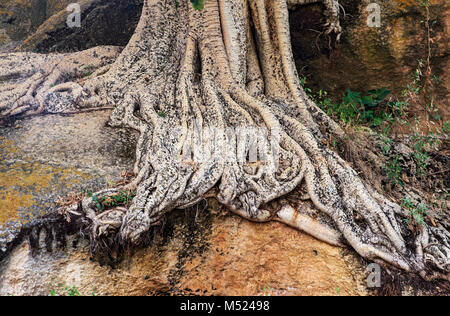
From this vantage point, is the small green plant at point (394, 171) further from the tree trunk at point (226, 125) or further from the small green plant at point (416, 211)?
the tree trunk at point (226, 125)

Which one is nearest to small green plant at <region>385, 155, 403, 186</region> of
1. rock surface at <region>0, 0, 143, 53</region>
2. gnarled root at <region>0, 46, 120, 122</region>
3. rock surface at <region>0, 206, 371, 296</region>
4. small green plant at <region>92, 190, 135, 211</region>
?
rock surface at <region>0, 206, 371, 296</region>

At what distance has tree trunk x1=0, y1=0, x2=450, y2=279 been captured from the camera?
9.38ft

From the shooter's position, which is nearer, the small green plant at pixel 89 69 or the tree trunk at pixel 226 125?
the tree trunk at pixel 226 125

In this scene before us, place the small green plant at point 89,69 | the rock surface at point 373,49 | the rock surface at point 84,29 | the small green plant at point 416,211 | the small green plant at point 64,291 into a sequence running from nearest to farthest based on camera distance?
1. the small green plant at point 64,291
2. the small green plant at point 416,211
3. the small green plant at point 89,69
4. the rock surface at point 373,49
5. the rock surface at point 84,29

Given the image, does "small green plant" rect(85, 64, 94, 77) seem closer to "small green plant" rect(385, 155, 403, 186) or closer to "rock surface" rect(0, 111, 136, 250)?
"rock surface" rect(0, 111, 136, 250)

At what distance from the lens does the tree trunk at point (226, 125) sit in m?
2.86

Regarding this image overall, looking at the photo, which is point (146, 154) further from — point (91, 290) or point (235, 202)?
point (91, 290)

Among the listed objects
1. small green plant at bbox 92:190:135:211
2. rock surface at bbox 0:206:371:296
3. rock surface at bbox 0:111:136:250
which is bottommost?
rock surface at bbox 0:206:371:296

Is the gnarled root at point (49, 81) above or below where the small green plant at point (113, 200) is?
above

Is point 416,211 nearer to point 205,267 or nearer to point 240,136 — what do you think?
point 240,136

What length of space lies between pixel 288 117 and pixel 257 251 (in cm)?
159

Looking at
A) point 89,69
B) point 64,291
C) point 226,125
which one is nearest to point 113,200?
point 64,291

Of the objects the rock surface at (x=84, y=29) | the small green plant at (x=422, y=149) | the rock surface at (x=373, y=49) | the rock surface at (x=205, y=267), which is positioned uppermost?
the rock surface at (x=84, y=29)

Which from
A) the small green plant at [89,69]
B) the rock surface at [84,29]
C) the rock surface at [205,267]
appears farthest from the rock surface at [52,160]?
the rock surface at [84,29]
